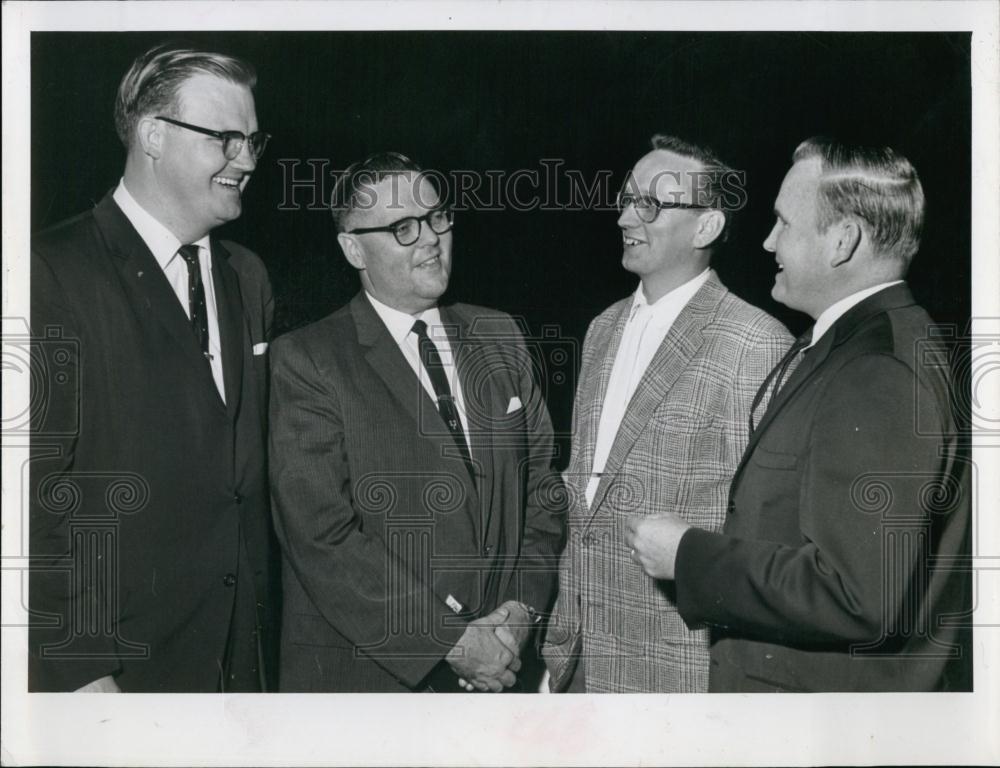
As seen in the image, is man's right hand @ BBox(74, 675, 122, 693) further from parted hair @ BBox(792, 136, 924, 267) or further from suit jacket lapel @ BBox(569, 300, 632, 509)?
parted hair @ BBox(792, 136, 924, 267)

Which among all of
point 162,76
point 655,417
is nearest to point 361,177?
point 162,76

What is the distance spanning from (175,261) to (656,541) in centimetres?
148

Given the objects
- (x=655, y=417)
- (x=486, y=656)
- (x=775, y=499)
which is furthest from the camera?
(x=486, y=656)

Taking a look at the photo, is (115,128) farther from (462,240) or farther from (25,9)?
(462,240)

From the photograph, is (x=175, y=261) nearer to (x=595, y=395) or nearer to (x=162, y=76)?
(x=162, y=76)

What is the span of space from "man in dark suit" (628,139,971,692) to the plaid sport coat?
0.18 feet

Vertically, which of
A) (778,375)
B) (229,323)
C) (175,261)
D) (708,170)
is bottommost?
(778,375)

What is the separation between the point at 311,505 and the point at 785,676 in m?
1.35

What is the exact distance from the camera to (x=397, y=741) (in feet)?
9.45

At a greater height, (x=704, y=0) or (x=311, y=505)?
(x=704, y=0)

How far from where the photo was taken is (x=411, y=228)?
9.30 feet

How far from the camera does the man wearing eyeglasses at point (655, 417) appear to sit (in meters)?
2.74

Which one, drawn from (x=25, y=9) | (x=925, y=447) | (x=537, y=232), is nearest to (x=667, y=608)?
(x=925, y=447)

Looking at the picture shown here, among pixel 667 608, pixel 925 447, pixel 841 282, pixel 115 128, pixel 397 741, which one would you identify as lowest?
pixel 397 741
